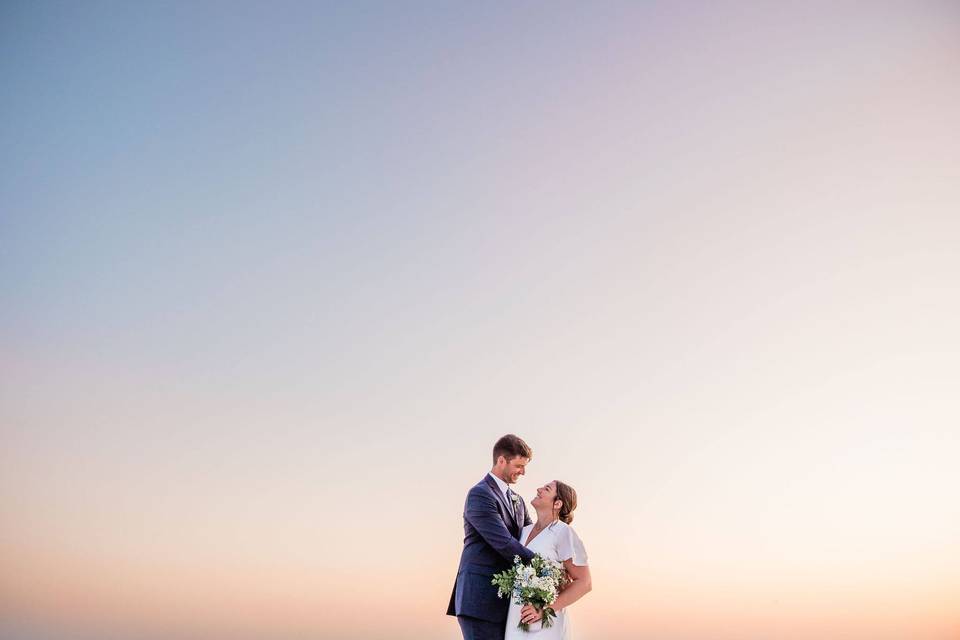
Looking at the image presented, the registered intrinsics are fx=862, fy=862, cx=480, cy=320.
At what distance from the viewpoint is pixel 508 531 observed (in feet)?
28.7

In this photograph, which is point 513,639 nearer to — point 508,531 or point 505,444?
point 508,531

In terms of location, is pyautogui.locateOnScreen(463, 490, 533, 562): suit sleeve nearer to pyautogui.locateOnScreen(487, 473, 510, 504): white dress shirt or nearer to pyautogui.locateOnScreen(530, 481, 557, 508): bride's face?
pyautogui.locateOnScreen(487, 473, 510, 504): white dress shirt

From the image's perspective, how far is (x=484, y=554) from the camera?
866 cm

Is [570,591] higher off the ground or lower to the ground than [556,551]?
lower

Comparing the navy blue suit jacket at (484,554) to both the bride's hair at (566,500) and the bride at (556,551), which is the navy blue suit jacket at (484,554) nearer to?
the bride at (556,551)

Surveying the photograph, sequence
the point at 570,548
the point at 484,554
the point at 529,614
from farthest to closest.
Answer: the point at 484,554, the point at 570,548, the point at 529,614

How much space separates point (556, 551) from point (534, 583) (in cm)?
54

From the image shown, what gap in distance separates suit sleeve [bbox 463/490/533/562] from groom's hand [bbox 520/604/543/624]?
450 millimetres

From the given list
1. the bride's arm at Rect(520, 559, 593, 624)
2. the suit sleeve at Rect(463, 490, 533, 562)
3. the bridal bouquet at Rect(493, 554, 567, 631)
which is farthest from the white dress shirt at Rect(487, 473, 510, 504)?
the bride's arm at Rect(520, 559, 593, 624)

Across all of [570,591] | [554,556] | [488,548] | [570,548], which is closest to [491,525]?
[488,548]

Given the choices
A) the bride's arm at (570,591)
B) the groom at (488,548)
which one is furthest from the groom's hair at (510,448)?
the bride's arm at (570,591)

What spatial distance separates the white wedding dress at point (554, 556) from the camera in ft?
27.4

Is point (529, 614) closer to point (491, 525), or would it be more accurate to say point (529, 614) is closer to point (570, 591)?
point (570, 591)

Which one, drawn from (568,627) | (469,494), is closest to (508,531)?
(469,494)
